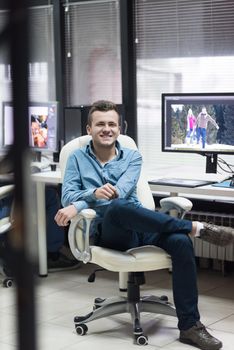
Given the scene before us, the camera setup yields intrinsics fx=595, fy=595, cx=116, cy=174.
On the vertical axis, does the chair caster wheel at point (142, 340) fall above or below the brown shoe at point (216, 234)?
below

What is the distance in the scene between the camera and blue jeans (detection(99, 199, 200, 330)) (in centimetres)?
281

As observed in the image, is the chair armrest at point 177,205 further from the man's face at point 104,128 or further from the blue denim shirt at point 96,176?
the man's face at point 104,128

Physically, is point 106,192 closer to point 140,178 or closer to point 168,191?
point 140,178

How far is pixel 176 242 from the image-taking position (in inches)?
111

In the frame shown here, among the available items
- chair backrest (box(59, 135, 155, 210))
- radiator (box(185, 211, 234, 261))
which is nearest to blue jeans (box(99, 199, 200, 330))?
chair backrest (box(59, 135, 155, 210))

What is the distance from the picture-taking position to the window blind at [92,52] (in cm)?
472

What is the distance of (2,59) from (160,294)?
10.6 ft

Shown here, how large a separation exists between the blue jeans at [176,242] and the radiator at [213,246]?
46.1 inches

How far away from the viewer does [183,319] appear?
283cm

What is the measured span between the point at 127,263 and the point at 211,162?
1.23 meters

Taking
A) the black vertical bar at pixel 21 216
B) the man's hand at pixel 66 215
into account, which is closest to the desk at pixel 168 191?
the man's hand at pixel 66 215

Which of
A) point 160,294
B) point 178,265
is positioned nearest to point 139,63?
point 160,294

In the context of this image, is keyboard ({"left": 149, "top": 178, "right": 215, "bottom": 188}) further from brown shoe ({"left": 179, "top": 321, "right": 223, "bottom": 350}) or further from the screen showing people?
brown shoe ({"left": 179, "top": 321, "right": 223, "bottom": 350})

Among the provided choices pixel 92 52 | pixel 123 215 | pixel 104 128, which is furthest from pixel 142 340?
pixel 92 52
